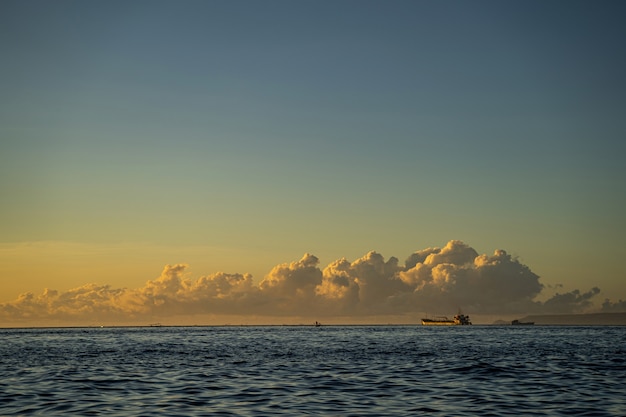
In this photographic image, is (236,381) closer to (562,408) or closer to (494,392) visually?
(494,392)

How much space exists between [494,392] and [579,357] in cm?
3979

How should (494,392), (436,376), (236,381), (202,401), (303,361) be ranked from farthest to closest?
(303,361) < (436,376) < (236,381) < (494,392) < (202,401)

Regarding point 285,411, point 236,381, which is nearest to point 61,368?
point 236,381

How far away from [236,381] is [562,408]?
2344 cm

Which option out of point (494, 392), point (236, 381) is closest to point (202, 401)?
point (236, 381)

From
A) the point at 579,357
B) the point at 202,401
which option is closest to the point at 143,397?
the point at 202,401

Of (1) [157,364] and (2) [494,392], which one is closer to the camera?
(2) [494,392]

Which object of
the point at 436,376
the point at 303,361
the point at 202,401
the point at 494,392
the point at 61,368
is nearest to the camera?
the point at 202,401

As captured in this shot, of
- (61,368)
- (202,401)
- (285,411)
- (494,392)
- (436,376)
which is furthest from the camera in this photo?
(61,368)

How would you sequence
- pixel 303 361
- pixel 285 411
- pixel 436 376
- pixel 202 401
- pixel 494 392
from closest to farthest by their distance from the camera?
pixel 285 411 → pixel 202 401 → pixel 494 392 → pixel 436 376 → pixel 303 361

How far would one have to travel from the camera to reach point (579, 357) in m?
76.4

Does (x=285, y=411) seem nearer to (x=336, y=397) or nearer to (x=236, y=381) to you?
(x=336, y=397)

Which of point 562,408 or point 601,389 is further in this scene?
point 601,389

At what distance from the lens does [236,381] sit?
49.1 metres
